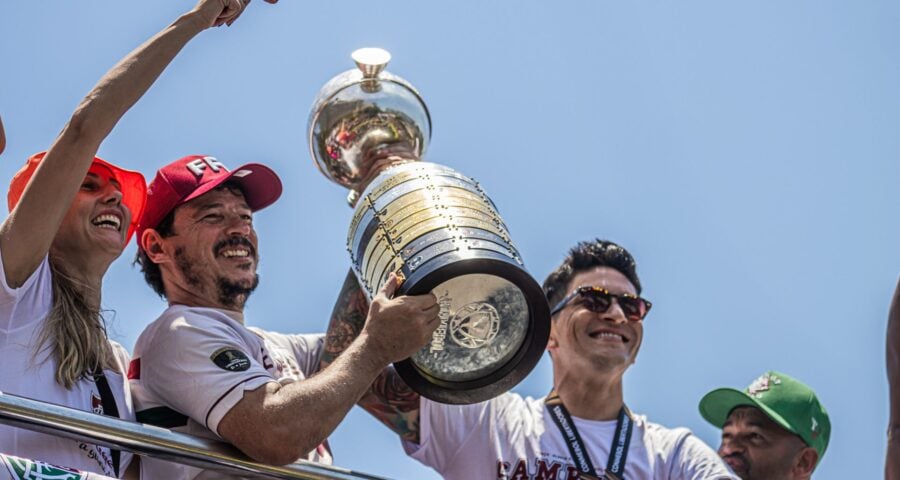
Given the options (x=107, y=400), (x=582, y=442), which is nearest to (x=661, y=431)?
(x=582, y=442)

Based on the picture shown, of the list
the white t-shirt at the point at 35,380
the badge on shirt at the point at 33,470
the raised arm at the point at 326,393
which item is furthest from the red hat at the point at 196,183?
the badge on shirt at the point at 33,470

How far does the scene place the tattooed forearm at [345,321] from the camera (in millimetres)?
5879

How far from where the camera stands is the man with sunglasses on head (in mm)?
5836

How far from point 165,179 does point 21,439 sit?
150 centimetres

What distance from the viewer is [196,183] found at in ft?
18.7

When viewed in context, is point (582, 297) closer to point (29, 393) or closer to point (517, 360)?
point (517, 360)

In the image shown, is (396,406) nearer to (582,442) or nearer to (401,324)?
(582,442)

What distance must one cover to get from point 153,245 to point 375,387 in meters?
1.02

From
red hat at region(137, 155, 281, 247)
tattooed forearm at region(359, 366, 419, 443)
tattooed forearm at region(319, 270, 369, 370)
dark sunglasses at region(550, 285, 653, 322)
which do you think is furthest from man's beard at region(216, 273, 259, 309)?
dark sunglasses at region(550, 285, 653, 322)

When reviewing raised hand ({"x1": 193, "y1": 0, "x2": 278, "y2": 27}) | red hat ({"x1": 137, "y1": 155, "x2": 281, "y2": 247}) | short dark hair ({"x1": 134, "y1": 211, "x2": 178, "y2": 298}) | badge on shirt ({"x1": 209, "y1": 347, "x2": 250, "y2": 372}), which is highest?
raised hand ({"x1": 193, "y1": 0, "x2": 278, "y2": 27})

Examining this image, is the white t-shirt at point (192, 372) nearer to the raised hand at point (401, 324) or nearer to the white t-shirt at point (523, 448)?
the raised hand at point (401, 324)

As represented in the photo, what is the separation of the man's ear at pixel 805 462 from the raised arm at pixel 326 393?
2.50 meters

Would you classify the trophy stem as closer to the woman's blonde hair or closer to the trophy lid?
the trophy lid

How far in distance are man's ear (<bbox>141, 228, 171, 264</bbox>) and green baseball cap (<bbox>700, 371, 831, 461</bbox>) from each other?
2.57m
